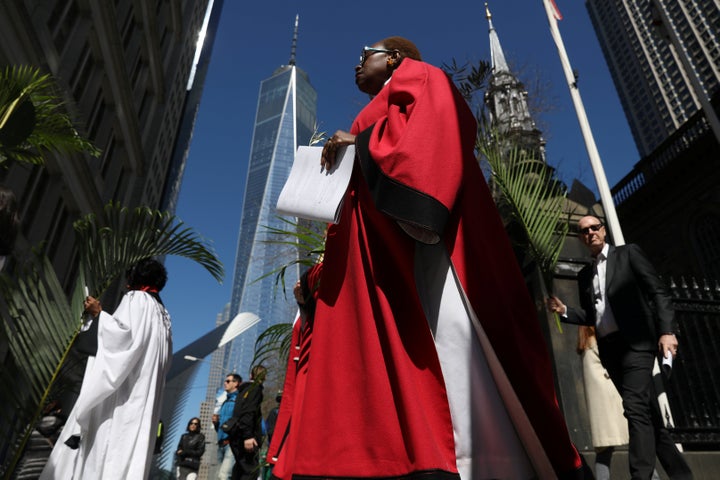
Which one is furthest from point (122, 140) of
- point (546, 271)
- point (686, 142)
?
point (686, 142)

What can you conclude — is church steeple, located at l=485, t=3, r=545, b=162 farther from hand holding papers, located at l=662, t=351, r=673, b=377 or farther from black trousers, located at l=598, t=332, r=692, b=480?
hand holding papers, located at l=662, t=351, r=673, b=377

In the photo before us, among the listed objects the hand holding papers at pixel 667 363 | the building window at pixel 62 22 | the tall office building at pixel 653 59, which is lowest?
the hand holding papers at pixel 667 363

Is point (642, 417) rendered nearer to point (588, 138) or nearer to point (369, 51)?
Answer: point (369, 51)

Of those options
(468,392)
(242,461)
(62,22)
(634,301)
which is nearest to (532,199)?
(634,301)

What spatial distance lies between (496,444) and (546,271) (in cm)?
251

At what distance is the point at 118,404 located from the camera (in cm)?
333

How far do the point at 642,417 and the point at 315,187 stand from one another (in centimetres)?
243

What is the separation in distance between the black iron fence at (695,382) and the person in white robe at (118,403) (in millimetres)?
4668

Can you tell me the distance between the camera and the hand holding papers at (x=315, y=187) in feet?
5.88

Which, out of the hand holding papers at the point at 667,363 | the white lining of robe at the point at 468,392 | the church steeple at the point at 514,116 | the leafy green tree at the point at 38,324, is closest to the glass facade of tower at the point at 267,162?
the church steeple at the point at 514,116

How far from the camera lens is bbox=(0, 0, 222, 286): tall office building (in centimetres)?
1036

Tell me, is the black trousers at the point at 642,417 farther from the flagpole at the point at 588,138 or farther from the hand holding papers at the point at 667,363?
the flagpole at the point at 588,138

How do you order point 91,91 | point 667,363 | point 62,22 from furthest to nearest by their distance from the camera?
1. point 91,91
2. point 62,22
3. point 667,363

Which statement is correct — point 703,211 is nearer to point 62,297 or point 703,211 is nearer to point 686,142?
point 686,142
